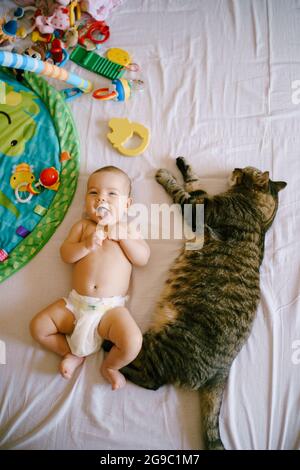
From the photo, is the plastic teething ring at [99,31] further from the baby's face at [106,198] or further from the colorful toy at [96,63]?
the baby's face at [106,198]

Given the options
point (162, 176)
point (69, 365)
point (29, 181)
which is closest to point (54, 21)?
point (29, 181)

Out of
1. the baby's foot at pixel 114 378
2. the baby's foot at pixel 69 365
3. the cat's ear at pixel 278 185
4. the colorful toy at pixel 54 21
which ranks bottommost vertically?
the baby's foot at pixel 114 378

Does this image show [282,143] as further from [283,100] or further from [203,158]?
[203,158]

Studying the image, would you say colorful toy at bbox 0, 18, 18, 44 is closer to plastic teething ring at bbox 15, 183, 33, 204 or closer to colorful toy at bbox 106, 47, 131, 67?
colorful toy at bbox 106, 47, 131, 67

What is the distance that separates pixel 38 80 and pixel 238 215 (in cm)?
102

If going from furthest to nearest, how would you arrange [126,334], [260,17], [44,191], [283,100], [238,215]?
1. [260,17]
2. [283,100]
3. [44,191]
4. [238,215]
5. [126,334]

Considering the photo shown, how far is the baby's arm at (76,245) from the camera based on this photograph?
1284 mm

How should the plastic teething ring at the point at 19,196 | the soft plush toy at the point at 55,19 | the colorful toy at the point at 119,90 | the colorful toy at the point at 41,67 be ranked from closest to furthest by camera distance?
1. the colorful toy at the point at 41,67
2. the plastic teething ring at the point at 19,196
3. the colorful toy at the point at 119,90
4. the soft plush toy at the point at 55,19

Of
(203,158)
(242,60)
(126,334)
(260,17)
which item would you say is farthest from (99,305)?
(260,17)

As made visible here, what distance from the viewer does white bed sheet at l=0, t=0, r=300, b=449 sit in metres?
1.19

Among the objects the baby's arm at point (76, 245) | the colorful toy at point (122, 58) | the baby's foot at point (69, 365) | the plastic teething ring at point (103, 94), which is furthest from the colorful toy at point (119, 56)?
the baby's foot at point (69, 365)

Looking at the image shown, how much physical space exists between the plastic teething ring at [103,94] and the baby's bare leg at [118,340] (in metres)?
0.89

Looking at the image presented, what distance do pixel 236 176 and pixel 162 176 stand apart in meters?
0.28

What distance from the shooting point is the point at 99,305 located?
1252 millimetres
